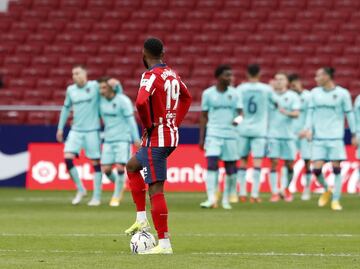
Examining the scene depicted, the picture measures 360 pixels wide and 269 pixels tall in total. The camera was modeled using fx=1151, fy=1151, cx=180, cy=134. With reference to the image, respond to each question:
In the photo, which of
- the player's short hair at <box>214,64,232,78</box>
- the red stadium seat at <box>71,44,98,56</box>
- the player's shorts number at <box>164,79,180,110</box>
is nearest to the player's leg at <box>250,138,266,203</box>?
the player's short hair at <box>214,64,232,78</box>

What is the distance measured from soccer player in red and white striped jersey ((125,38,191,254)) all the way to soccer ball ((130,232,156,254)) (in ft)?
0.37

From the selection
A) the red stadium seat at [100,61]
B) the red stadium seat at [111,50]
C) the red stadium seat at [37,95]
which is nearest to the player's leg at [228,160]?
the red stadium seat at [37,95]

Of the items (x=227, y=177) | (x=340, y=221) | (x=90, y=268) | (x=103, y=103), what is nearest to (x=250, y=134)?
(x=227, y=177)

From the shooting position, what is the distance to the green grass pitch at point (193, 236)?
33.4ft

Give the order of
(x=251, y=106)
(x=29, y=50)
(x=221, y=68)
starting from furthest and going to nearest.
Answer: (x=29, y=50), (x=251, y=106), (x=221, y=68)

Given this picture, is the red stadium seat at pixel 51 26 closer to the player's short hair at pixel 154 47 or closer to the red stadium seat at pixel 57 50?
the red stadium seat at pixel 57 50

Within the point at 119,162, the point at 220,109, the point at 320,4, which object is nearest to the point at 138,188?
the point at 220,109

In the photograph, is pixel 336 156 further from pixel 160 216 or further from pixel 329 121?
pixel 160 216

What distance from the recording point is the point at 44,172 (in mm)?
24969

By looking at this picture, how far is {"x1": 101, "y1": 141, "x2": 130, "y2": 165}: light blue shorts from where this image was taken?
19875mm

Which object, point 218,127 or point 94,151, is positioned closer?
point 218,127

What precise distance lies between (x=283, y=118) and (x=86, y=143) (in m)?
4.18

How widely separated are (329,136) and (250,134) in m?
2.35

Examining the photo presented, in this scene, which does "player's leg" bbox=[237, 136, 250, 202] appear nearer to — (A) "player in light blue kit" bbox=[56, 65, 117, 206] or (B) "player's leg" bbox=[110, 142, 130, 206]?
(B) "player's leg" bbox=[110, 142, 130, 206]
